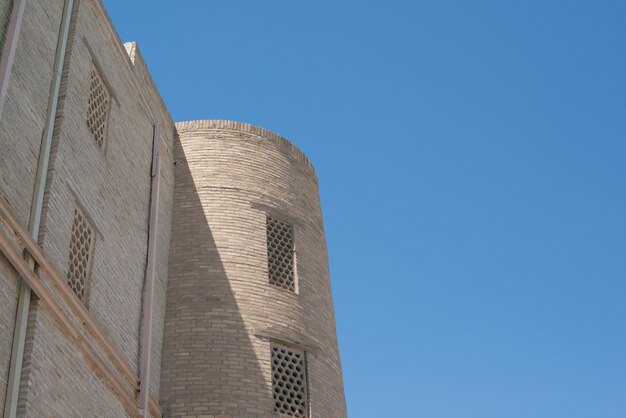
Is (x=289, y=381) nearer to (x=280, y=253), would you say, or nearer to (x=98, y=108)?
(x=280, y=253)

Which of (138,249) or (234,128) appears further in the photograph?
(234,128)

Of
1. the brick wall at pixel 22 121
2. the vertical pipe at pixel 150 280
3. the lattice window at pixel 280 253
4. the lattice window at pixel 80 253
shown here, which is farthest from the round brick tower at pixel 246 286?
the brick wall at pixel 22 121

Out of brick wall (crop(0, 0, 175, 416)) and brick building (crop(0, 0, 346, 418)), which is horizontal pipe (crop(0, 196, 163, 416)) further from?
brick wall (crop(0, 0, 175, 416))

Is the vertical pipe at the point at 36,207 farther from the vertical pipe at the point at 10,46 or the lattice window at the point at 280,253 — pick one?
the lattice window at the point at 280,253

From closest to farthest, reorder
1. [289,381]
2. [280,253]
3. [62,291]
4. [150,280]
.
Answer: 1. [62,291]
2. [150,280]
3. [289,381]
4. [280,253]

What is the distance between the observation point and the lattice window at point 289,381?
40.0ft

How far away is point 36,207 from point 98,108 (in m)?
2.86

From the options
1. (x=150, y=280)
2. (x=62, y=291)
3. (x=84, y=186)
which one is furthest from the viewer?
(x=150, y=280)

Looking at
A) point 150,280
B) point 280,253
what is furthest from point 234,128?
point 150,280

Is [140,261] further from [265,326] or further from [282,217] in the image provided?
[282,217]

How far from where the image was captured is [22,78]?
8.95 metres

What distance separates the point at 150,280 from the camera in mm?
11477

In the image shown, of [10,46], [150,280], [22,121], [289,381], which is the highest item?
[10,46]

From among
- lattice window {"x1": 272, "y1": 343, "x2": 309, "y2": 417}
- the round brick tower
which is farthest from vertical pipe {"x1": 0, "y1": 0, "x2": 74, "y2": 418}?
lattice window {"x1": 272, "y1": 343, "x2": 309, "y2": 417}
